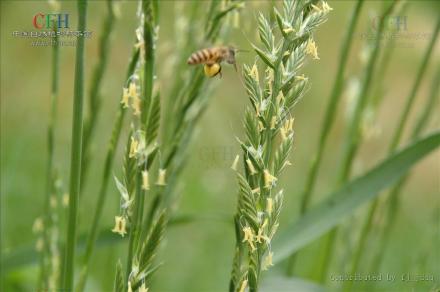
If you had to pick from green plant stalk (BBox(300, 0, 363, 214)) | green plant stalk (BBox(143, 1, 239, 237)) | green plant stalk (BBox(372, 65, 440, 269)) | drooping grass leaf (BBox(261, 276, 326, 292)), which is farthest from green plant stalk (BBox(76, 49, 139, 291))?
green plant stalk (BBox(372, 65, 440, 269))

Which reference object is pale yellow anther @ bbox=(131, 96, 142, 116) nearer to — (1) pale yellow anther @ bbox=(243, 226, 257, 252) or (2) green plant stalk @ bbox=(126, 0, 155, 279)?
(2) green plant stalk @ bbox=(126, 0, 155, 279)

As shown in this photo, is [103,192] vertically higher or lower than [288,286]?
higher

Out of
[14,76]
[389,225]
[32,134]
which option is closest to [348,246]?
[389,225]

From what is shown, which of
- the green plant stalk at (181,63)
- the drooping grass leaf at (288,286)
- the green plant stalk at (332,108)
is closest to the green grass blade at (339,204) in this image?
the drooping grass leaf at (288,286)

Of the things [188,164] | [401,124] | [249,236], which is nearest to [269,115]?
[249,236]

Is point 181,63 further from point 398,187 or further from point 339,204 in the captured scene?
point 398,187

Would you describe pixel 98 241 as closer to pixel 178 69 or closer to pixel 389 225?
pixel 178 69
